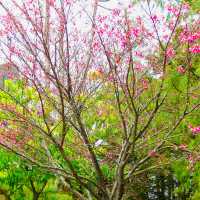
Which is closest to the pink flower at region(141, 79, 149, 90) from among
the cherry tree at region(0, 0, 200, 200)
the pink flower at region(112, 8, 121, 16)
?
the cherry tree at region(0, 0, 200, 200)

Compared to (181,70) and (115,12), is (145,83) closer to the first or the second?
(181,70)

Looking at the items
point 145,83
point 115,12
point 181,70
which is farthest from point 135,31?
point 145,83

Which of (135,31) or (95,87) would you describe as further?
(95,87)

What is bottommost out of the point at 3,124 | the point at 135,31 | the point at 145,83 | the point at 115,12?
the point at 3,124

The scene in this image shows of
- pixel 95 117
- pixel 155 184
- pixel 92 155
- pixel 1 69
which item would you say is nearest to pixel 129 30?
pixel 92 155

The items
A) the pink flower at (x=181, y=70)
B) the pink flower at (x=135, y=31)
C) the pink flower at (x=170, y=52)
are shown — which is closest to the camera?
the pink flower at (x=135, y=31)

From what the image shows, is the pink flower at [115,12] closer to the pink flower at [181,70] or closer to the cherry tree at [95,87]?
the cherry tree at [95,87]

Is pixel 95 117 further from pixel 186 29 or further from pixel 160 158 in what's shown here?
pixel 186 29

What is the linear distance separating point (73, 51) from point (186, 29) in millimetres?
2382

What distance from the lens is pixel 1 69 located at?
36.6ft

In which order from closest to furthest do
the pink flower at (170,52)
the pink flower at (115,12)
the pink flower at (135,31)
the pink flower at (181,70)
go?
the pink flower at (135,31) → the pink flower at (170,52) → the pink flower at (115,12) → the pink flower at (181,70)

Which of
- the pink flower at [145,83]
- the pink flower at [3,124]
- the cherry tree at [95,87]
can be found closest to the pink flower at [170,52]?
the cherry tree at [95,87]

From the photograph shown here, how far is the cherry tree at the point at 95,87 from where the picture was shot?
7.17m

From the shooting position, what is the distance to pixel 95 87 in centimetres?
934
